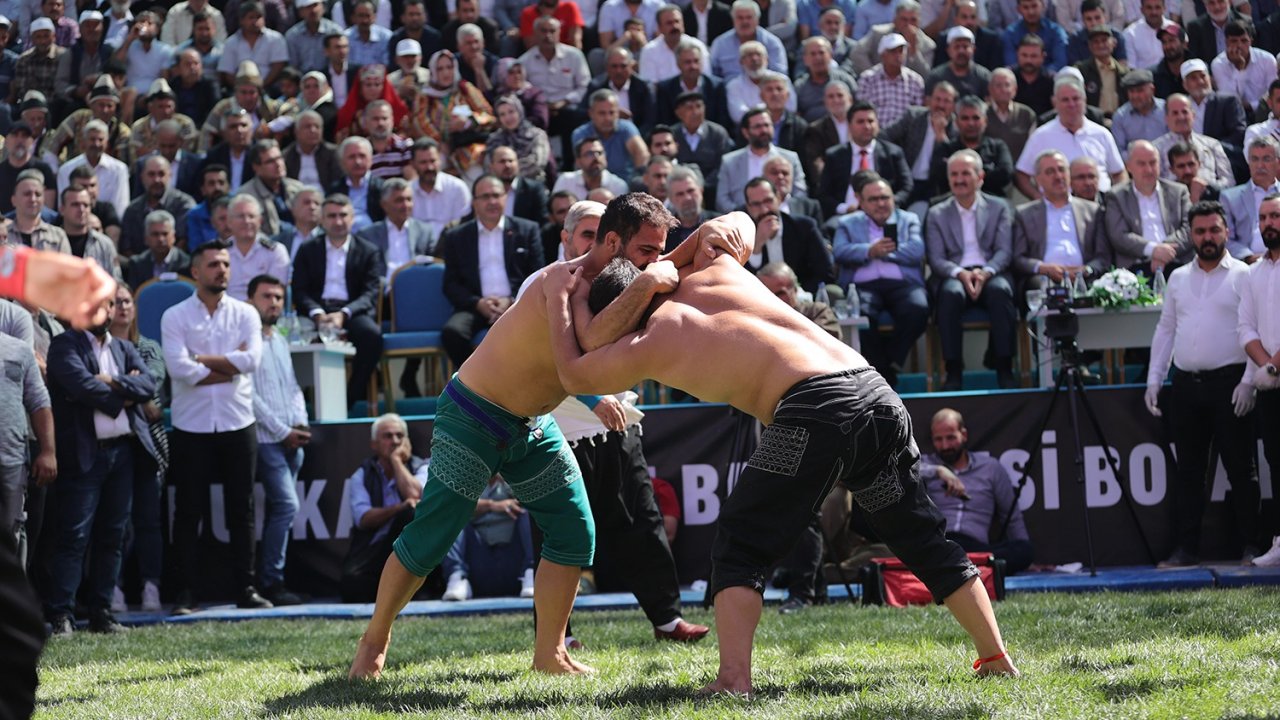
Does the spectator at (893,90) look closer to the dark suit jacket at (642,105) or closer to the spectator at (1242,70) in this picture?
the dark suit jacket at (642,105)

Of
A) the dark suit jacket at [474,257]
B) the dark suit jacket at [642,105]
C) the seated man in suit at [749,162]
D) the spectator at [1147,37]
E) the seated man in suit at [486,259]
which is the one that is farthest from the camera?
the spectator at [1147,37]

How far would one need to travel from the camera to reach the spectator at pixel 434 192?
12961mm

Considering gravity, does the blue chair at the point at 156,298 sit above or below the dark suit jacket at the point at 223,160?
below

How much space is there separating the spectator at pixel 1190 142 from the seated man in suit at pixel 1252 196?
30.5 inches

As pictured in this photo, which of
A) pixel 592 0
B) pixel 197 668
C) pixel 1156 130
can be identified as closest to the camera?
pixel 197 668

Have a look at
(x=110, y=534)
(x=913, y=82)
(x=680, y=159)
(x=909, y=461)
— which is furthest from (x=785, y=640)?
(x=913, y=82)

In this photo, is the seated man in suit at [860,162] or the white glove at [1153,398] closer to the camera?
the white glove at [1153,398]

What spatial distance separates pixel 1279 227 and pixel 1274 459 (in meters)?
1.46

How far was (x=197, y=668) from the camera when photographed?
675 centimetres

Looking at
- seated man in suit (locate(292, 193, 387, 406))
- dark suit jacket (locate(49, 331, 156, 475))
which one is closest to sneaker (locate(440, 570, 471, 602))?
seated man in suit (locate(292, 193, 387, 406))

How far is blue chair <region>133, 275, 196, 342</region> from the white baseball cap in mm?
6559

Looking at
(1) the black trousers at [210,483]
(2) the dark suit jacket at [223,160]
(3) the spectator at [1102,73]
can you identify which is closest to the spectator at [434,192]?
(2) the dark suit jacket at [223,160]

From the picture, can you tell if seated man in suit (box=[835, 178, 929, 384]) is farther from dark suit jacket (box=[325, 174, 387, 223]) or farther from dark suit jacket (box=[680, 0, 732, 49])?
dark suit jacket (box=[680, 0, 732, 49])

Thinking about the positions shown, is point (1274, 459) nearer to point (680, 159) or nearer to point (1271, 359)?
point (1271, 359)
